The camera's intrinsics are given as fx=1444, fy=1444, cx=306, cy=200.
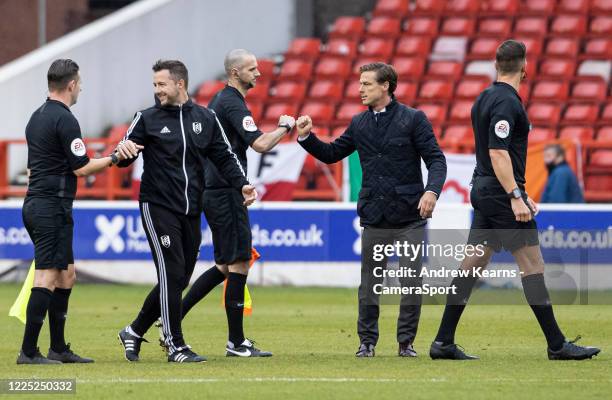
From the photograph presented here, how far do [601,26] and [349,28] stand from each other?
4.43m

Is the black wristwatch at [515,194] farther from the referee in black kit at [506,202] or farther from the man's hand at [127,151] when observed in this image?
the man's hand at [127,151]

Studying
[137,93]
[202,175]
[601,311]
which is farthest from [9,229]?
[202,175]

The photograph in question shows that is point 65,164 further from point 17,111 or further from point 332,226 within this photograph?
point 17,111

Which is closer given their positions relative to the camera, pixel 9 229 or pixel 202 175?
pixel 202 175

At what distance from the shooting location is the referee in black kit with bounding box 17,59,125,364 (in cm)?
951

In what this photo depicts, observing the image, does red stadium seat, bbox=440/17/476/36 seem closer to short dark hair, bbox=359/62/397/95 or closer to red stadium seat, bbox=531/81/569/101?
red stadium seat, bbox=531/81/569/101

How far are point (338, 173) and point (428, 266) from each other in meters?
8.27

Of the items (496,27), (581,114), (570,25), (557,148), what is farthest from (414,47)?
(557,148)

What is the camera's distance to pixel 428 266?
1011 cm

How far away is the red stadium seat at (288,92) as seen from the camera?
2370 centimetres

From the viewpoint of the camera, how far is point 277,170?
18516mm

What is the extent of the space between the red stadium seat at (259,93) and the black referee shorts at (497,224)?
562 inches

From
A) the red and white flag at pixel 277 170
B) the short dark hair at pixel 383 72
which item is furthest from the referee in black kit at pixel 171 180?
the red and white flag at pixel 277 170

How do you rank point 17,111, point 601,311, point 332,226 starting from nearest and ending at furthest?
1. point 601,311
2. point 332,226
3. point 17,111
